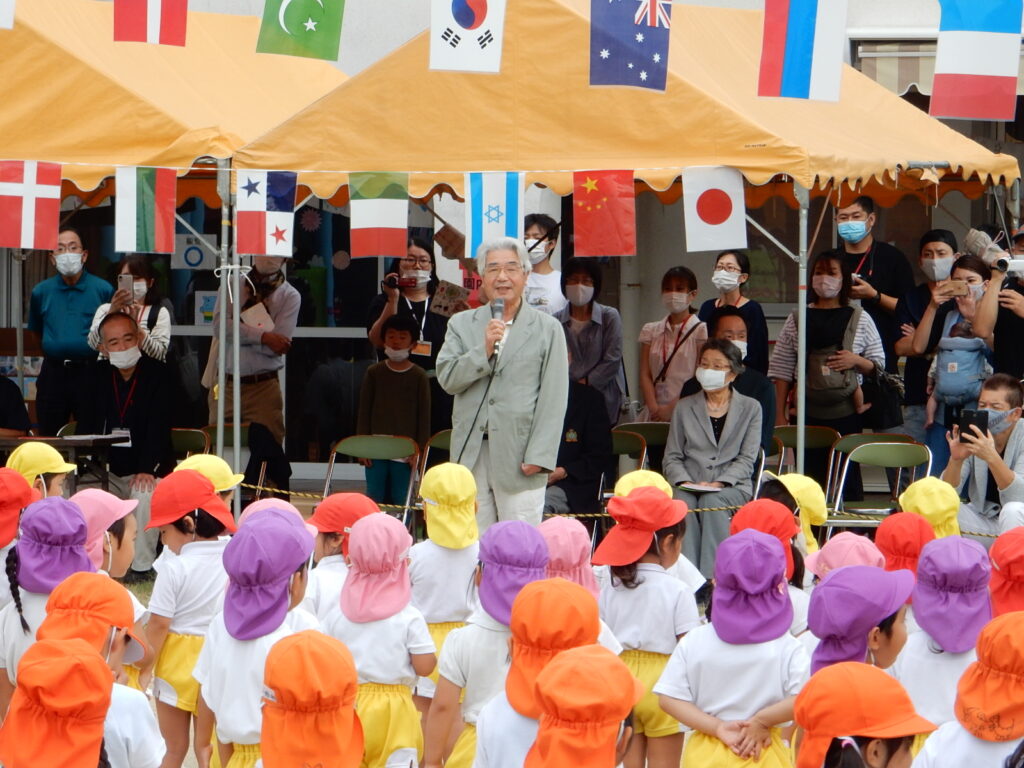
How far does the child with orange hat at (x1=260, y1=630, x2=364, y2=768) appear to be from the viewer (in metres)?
3.67

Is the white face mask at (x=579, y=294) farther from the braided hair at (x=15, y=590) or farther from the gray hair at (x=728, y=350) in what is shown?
the braided hair at (x=15, y=590)

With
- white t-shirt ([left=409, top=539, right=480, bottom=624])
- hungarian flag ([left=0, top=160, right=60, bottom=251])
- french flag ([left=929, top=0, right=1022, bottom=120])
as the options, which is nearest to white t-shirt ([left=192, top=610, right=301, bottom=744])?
white t-shirt ([left=409, top=539, right=480, bottom=624])

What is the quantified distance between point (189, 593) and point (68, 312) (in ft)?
16.8

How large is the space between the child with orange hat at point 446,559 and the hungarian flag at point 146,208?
298cm

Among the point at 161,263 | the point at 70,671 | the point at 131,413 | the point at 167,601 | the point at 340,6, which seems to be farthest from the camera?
the point at 161,263

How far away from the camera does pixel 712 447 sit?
8.44m

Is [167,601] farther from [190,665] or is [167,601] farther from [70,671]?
[70,671]

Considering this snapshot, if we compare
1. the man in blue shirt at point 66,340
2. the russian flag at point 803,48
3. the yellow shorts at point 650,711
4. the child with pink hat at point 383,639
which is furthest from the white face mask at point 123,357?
the yellow shorts at point 650,711

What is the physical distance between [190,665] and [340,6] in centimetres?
420

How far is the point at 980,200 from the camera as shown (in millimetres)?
12211

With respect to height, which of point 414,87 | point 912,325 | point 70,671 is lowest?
point 70,671

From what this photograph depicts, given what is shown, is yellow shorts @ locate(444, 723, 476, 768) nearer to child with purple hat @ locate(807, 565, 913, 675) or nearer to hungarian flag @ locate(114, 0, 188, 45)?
child with purple hat @ locate(807, 565, 913, 675)

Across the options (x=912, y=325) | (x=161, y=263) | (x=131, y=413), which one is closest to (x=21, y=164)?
(x=131, y=413)

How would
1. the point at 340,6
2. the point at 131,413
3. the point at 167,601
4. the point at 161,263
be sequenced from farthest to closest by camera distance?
the point at 161,263, the point at 131,413, the point at 340,6, the point at 167,601
